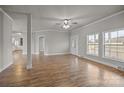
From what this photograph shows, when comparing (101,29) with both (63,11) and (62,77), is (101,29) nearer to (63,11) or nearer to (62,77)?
(63,11)

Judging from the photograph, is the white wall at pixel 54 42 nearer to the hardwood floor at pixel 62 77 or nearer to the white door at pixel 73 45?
the white door at pixel 73 45

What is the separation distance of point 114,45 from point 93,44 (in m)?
2.03

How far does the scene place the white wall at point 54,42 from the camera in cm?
1196

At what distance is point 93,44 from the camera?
797 cm

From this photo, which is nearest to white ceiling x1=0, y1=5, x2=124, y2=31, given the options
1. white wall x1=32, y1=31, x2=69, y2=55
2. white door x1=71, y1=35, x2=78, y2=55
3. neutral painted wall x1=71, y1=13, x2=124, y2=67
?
neutral painted wall x1=71, y1=13, x2=124, y2=67

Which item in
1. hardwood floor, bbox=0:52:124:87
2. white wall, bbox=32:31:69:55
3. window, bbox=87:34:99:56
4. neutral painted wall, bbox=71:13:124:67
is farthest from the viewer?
white wall, bbox=32:31:69:55

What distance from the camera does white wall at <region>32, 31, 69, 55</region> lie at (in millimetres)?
11961

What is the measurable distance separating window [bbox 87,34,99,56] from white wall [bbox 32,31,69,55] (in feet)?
13.9

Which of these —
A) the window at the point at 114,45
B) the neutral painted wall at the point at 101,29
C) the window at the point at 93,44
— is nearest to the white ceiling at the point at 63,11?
the neutral painted wall at the point at 101,29

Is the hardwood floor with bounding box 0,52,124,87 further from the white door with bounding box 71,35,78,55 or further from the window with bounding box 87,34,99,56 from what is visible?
the white door with bounding box 71,35,78,55

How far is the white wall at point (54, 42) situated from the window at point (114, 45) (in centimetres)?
628

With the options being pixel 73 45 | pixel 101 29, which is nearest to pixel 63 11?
pixel 101 29

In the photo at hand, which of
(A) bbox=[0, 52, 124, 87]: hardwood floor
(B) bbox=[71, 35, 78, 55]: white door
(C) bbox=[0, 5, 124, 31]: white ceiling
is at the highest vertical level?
(C) bbox=[0, 5, 124, 31]: white ceiling
